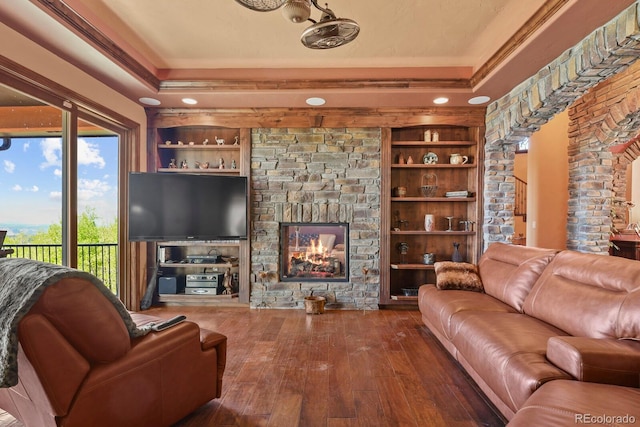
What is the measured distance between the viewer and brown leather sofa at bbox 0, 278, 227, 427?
48.1 inches

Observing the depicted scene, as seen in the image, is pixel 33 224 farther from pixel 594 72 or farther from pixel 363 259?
pixel 594 72

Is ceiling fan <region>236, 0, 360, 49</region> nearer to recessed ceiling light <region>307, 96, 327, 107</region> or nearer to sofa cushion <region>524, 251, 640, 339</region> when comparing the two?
recessed ceiling light <region>307, 96, 327, 107</region>

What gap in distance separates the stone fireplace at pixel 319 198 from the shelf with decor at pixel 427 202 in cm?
35

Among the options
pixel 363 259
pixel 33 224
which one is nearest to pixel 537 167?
pixel 363 259

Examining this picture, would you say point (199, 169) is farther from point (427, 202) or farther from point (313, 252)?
point (427, 202)

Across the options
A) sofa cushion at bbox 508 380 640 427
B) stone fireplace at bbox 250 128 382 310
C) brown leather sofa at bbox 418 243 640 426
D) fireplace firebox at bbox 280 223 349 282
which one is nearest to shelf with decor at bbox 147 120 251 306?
stone fireplace at bbox 250 128 382 310

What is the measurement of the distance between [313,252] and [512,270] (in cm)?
230

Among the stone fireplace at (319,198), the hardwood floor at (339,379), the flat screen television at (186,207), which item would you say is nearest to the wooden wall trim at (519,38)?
the stone fireplace at (319,198)

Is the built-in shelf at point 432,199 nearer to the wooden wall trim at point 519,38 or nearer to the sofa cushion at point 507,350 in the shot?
the wooden wall trim at point 519,38

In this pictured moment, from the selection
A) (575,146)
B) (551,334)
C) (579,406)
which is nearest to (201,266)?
(551,334)

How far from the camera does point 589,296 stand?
1924 millimetres

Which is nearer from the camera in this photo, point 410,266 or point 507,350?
point 507,350

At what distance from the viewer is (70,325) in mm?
1280

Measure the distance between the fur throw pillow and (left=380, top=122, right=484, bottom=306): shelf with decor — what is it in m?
0.92
